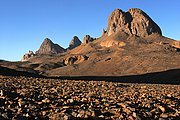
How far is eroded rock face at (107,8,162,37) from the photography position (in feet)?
543

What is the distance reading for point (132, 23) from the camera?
173875 mm

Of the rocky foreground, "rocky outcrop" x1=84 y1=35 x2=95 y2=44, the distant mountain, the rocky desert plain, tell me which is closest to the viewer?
the rocky foreground

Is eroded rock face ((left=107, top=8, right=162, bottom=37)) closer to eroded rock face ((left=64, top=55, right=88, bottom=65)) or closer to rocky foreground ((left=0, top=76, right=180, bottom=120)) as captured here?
eroded rock face ((left=64, top=55, right=88, bottom=65))

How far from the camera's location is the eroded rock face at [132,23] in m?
165

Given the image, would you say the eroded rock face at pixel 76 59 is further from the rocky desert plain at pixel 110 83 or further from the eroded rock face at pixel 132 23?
the eroded rock face at pixel 132 23

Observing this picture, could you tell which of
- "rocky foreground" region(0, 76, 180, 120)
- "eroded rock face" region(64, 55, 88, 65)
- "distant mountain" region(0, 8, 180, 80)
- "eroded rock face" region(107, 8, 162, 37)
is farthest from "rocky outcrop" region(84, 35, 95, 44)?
"rocky foreground" region(0, 76, 180, 120)

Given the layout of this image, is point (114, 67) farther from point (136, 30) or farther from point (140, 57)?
point (136, 30)

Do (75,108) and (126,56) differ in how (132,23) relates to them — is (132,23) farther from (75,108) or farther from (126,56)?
(75,108)

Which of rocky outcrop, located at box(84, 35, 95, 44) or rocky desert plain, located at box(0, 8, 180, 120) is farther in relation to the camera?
rocky outcrop, located at box(84, 35, 95, 44)

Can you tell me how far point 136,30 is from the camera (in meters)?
166

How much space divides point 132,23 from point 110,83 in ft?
495

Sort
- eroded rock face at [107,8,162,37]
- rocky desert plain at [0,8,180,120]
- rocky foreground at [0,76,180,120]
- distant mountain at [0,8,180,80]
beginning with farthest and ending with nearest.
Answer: eroded rock face at [107,8,162,37]
distant mountain at [0,8,180,80]
rocky desert plain at [0,8,180,120]
rocky foreground at [0,76,180,120]

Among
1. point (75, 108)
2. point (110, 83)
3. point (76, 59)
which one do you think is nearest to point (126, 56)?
point (76, 59)

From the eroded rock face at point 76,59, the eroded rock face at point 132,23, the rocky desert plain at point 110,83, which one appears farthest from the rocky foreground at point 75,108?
the eroded rock face at point 132,23
